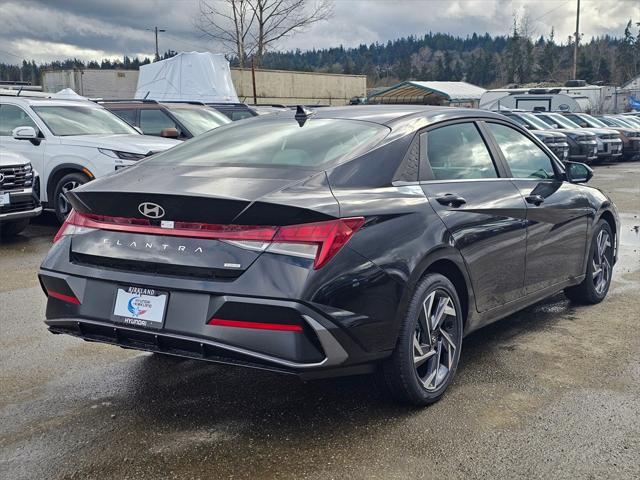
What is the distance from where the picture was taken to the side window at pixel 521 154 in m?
4.91

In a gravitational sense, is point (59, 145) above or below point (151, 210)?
above

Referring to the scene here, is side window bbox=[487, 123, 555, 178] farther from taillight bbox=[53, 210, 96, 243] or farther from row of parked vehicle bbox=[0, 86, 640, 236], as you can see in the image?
row of parked vehicle bbox=[0, 86, 640, 236]

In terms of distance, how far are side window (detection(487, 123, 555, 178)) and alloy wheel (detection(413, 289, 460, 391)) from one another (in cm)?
140

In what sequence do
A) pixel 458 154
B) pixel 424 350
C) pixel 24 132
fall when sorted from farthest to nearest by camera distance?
pixel 24 132, pixel 458 154, pixel 424 350

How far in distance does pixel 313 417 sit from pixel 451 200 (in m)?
1.40

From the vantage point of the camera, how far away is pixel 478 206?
13.9 feet

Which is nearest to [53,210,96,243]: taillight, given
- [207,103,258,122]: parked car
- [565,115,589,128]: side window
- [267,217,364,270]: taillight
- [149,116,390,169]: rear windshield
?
[149,116,390,169]: rear windshield

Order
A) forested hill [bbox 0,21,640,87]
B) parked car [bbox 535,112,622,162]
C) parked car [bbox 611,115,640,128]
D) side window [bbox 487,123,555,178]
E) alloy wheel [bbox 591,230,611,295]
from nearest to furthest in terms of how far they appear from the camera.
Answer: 1. side window [bbox 487,123,555,178]
2. alloy wheel [bbox 591,230,611,295]
3. parked car [bbox 535,112,622,162]
4. parked car [bbox 611,115,640,128]
5. forested hill [bbox 0,21,640,87]

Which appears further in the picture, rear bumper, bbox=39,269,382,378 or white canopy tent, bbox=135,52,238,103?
white canopy tent, bbox=135,52,238,103

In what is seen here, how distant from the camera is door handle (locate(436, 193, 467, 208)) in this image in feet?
13.0

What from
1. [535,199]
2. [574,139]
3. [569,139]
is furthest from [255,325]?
[574,139]

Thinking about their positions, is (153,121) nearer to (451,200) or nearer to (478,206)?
(478,206)

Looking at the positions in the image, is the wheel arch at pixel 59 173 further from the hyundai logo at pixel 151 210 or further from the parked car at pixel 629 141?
the parked car at pixel 629 141

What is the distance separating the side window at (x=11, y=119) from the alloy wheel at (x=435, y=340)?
813 cm
